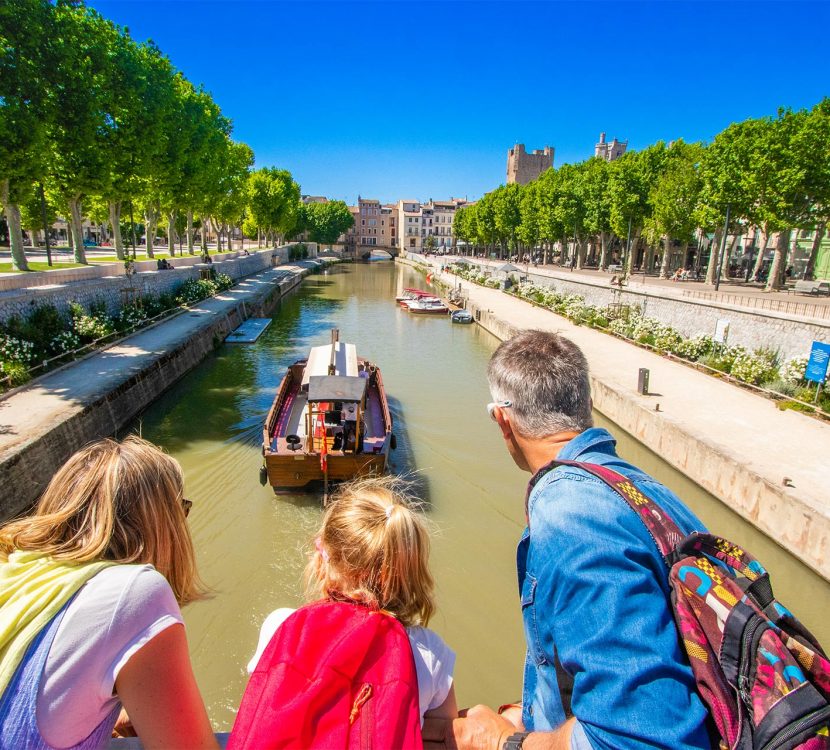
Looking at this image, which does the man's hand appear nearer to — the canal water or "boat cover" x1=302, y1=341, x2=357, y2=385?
the canal water

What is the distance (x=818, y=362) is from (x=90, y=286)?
2108 centimetres

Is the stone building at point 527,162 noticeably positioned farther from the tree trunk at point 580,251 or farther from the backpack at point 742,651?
the backpack at point 742,651

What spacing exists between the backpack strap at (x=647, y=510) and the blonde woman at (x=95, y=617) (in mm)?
1225

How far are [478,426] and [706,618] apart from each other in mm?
13187

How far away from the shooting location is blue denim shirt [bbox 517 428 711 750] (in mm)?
1164

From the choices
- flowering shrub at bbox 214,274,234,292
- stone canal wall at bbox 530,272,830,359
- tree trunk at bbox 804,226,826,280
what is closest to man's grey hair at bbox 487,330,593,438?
stone canal wall at bbox 530,272,830,359

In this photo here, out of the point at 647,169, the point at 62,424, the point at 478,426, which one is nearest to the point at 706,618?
the point at 62,424

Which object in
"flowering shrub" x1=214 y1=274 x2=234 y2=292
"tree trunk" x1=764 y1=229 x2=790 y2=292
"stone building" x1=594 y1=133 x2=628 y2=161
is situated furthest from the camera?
"stone building" x1=594 y1=133 x2=628 y2=161

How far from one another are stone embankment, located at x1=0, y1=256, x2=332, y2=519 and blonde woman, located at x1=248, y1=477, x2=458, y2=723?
8.82 m

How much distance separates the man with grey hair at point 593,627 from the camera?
3.83ft

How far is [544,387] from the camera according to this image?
1909 mm

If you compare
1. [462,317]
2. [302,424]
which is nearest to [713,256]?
[462,317]

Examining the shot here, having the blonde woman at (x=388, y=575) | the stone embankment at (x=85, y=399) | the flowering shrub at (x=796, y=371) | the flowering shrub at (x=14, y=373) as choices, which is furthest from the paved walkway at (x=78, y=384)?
the flowering shrub at (x=796, y=371)

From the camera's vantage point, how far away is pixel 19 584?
1.38m
